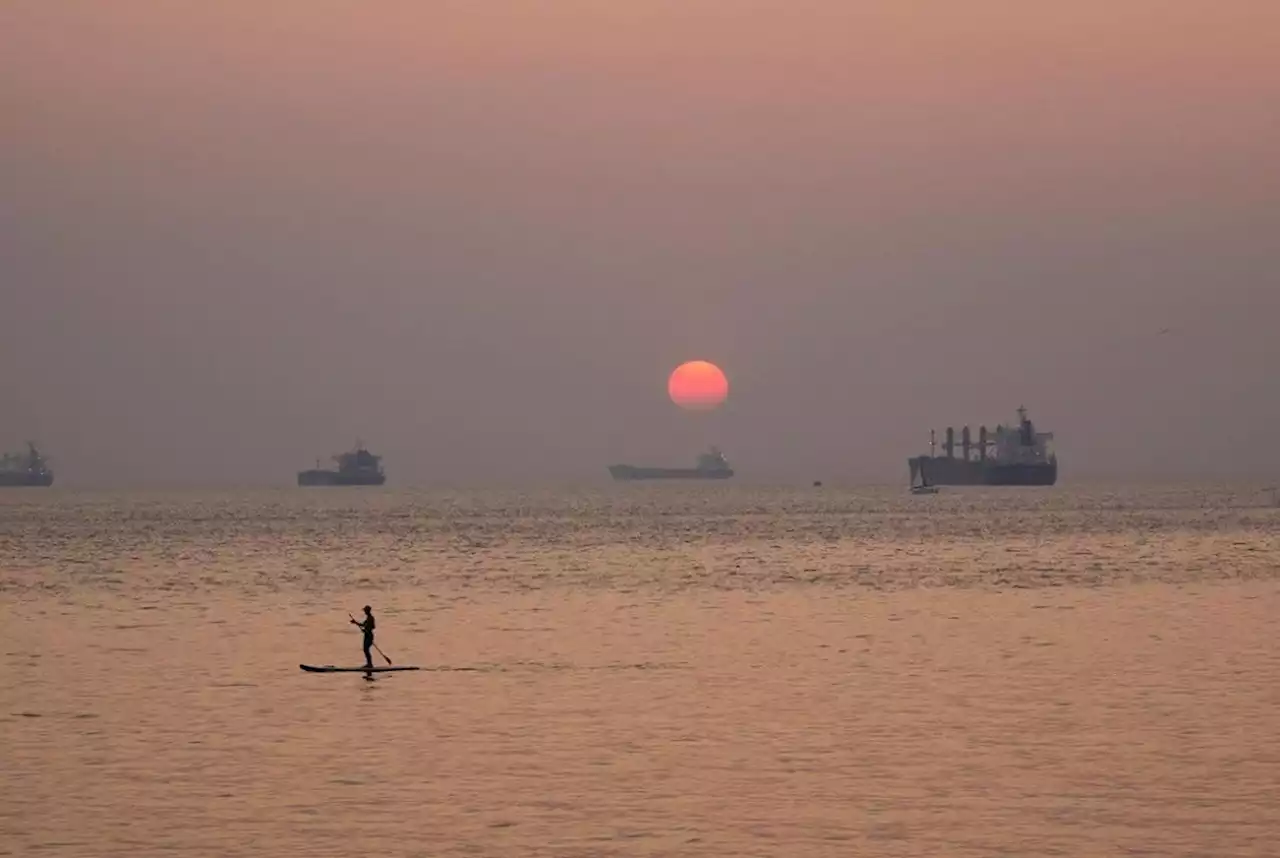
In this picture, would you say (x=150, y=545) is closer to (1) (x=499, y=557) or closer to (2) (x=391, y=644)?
(1) (x=499, y=557)

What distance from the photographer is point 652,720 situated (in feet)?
140

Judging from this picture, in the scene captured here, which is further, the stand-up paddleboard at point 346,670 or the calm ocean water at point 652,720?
the stand-up paddleboard at point 346,670

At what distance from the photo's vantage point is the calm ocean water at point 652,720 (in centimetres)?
3019

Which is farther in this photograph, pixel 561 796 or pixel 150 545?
pixel 150 545

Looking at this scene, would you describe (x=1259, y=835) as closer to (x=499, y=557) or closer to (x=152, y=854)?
(x=152, y=854)

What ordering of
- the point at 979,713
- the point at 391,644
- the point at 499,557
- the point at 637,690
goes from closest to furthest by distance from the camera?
the point at 979,713 → the point at 637,690 → the point at 391,644 → the point at 499,557

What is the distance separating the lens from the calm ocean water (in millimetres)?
30188

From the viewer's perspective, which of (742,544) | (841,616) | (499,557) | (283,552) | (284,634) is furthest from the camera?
(742,544)

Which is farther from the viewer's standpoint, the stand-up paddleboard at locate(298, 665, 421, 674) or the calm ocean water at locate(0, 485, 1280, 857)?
the stand-up paddleboard at locate(298, 665, 421, 674)

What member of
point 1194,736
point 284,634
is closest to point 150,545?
point 284,634

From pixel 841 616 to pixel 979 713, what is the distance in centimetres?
3007

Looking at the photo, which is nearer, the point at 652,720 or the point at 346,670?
the point at 652,720

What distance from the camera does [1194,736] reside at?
3888cm

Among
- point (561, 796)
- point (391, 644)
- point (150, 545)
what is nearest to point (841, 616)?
point (391, 644)
